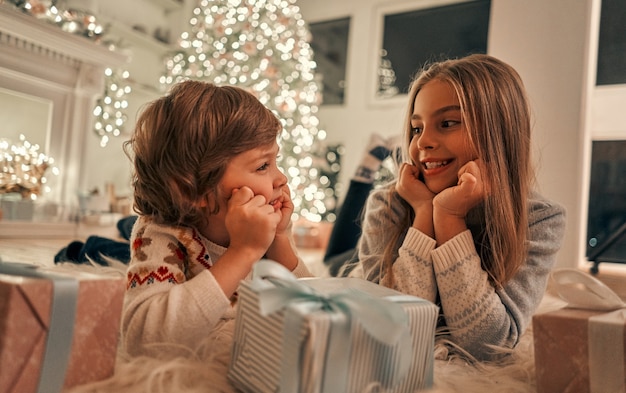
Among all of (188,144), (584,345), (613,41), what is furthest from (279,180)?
(613,41)

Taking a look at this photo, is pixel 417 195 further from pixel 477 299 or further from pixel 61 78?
pixel 61 78

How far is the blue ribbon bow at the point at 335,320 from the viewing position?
491 mm

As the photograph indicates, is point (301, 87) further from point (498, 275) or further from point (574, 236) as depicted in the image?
point (498, 275)

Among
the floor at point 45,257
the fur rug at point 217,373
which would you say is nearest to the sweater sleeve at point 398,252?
the fur rug at point 217,373

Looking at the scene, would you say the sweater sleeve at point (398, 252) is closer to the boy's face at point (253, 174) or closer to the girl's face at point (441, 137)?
the girl's face at point (441, 137)

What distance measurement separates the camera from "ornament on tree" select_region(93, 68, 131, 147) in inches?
134

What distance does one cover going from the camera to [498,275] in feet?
2.91

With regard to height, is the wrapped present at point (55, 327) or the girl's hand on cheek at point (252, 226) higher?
the girl's hand on cheek at point (252, 226)

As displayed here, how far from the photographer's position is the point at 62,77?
9.94 feet

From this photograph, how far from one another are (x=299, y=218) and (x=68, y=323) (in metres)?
3.01

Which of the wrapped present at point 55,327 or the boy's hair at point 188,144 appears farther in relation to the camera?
the boy's hair at point 188,144

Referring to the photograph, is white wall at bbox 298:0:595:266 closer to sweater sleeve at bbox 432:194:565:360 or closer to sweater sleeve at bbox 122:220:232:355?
sweater sleeve at bbox 432:194:565:360

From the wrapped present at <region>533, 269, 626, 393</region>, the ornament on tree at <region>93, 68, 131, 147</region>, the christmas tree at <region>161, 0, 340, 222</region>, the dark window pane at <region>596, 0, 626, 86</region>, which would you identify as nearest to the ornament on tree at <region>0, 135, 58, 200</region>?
the ornament on tree at <region>93, 68, 131, 147</region>

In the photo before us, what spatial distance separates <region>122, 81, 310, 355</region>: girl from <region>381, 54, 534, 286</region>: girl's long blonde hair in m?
0.34
